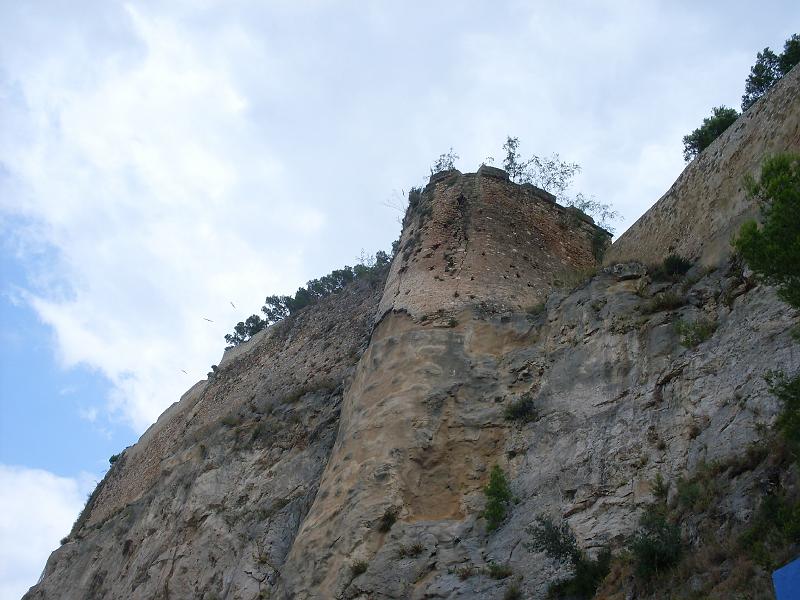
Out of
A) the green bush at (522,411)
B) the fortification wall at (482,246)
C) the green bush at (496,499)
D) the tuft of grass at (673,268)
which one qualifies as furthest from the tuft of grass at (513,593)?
the fortification wall at (482,246)

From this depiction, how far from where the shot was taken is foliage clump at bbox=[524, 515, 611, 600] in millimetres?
7535

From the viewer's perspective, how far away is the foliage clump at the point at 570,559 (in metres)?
7.54

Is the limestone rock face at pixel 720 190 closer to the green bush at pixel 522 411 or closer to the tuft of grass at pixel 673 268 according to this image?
the tuft of grass at pixel 673 268

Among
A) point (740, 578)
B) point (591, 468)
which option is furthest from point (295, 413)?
point (740, 578)

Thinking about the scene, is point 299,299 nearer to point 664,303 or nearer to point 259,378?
point 259,378

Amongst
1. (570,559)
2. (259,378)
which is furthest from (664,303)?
(259,378)

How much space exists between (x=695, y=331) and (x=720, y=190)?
2818mm

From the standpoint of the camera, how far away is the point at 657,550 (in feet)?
22.6

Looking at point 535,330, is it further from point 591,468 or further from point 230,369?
point 230,369

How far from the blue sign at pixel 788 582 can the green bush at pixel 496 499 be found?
4.25 meters

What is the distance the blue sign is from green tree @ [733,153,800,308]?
2.19 metres

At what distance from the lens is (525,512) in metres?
9.11

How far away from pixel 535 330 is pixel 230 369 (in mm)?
10711

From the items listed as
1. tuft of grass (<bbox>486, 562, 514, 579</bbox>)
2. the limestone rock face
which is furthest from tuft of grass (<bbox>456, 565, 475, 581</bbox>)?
the limestone rock face
